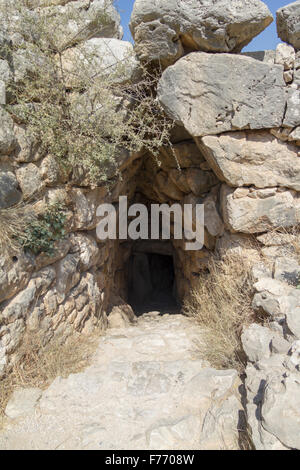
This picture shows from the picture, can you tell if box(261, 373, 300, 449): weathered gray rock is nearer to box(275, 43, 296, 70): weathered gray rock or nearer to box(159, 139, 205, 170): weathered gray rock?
box(275, 43, 296, 70): weathered gray rock

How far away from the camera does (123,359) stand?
309 cm

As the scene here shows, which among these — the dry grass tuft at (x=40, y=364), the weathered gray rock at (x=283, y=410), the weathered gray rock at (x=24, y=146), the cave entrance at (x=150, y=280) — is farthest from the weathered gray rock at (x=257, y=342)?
the cave entrance at (x=150, y=280)

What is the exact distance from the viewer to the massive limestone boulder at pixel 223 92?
3412mm

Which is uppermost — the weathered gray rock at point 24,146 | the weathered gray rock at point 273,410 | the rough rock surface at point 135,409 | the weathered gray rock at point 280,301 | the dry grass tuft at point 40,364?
the weathered gray rock at point 24,146

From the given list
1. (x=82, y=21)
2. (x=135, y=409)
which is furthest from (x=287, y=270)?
(x=82, y=21)

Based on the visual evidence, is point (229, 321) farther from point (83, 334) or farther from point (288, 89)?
point (288, 89)

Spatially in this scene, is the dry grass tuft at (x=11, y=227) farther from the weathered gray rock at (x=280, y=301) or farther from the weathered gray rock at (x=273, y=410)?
the weathered gray rock at (x=280, y=301)

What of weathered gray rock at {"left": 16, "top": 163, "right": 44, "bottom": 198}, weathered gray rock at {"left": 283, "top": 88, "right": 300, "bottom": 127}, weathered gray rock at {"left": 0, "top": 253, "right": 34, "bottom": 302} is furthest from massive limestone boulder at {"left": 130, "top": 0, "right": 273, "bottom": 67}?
weathered gray rock at {"left": 0, "top": 253, "right": 34, "bottom": 302}

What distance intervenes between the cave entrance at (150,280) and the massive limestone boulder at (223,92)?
5218 mm

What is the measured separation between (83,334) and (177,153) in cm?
293

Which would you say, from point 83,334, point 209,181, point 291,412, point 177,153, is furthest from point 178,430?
point 177,153

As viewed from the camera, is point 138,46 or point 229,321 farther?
point 138,46

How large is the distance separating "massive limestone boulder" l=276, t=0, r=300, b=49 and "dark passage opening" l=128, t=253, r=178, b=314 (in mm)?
6096

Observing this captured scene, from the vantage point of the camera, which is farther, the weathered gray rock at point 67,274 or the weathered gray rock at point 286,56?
the weathered gray rock at point 286,56
